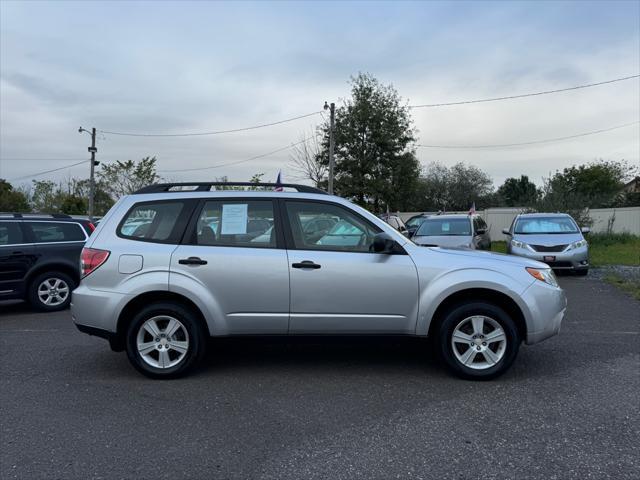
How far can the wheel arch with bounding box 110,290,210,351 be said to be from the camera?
16.0 feet

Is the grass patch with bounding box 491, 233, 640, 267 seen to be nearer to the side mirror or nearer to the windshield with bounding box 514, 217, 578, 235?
the windshield with bounding box 514, 217, 578, 235

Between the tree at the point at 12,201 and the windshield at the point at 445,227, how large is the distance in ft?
140

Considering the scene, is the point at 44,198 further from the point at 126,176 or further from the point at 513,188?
the point at 513,188

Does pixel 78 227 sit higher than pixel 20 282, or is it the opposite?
pixel 78 227

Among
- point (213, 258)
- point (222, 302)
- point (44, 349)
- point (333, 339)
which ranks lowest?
point (44, 349)

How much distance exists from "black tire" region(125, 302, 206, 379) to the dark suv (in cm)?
464

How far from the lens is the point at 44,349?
6176mm

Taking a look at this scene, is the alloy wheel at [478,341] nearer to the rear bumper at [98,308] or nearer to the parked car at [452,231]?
the rear bumper at [98,308]

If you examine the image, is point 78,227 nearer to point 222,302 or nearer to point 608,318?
point 222,302

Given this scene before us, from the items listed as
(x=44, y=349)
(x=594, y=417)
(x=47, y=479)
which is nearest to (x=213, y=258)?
→ (x=47, y=479)

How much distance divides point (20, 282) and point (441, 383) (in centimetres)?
708

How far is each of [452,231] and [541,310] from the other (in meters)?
8.65

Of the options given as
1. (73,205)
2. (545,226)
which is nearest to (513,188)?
(73,205)

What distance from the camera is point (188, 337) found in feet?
16.1
